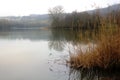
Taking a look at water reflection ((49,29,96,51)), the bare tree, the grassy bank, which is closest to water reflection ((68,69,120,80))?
the grassy bank

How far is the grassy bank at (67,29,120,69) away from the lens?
5.00 meters

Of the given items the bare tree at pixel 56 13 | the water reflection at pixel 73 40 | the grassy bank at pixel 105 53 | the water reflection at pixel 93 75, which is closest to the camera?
the water reflection at pixel 93 75

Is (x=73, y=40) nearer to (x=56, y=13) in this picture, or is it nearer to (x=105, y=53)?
(x=105, y=53)

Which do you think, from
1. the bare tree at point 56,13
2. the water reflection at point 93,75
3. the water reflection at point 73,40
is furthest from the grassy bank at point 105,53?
the bare tree at point 56,13

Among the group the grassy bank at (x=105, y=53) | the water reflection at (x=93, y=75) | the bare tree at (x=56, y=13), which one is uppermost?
the bare tree at (x=56, y=13)

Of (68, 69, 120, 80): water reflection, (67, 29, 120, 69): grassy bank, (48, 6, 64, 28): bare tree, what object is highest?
(48, 6, 64, 28): bare tree

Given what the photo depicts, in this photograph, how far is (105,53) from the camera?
5035 mm

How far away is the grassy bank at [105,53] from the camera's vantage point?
16.4 ft

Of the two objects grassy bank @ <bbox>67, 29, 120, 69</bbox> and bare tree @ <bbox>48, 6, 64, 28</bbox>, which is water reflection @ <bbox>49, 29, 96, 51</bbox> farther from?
bare tree @ <bbox>48, 6, 64, 28</bbox>

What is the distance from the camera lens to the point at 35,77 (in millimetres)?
5047

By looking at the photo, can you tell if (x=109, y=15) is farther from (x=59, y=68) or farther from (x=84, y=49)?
(x=59, y=68)

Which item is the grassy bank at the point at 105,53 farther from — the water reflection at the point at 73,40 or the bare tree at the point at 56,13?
the bare tree at the point at 56,13

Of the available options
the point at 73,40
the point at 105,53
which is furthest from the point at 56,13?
the point at 105,53

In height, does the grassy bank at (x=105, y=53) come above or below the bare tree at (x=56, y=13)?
below
